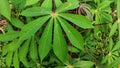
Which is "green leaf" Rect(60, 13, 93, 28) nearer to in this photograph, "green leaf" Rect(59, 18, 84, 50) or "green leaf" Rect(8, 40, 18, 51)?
"green leaf" Rect(59, 18, 84, 50)

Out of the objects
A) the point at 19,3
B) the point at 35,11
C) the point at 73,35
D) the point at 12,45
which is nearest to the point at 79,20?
the point at 73,35

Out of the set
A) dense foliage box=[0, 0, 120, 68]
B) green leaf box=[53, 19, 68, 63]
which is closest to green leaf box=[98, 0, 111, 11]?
dense foliage box=[0, 0, 120, 68]

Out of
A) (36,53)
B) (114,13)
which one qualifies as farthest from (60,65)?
(114,13)

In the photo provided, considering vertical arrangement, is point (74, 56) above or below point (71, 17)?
below

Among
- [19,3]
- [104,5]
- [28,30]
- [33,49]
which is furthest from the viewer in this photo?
[104,5]

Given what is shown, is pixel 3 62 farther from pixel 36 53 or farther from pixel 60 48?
pixel 60 48

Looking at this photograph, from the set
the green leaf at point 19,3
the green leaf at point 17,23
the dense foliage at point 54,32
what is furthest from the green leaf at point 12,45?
the green leaf at point 19,3

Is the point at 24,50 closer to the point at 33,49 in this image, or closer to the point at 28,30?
the point at 33,49

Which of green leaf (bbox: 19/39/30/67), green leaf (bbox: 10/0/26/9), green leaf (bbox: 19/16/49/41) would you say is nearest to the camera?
green leaf (bbox: 19/16/49/41)
